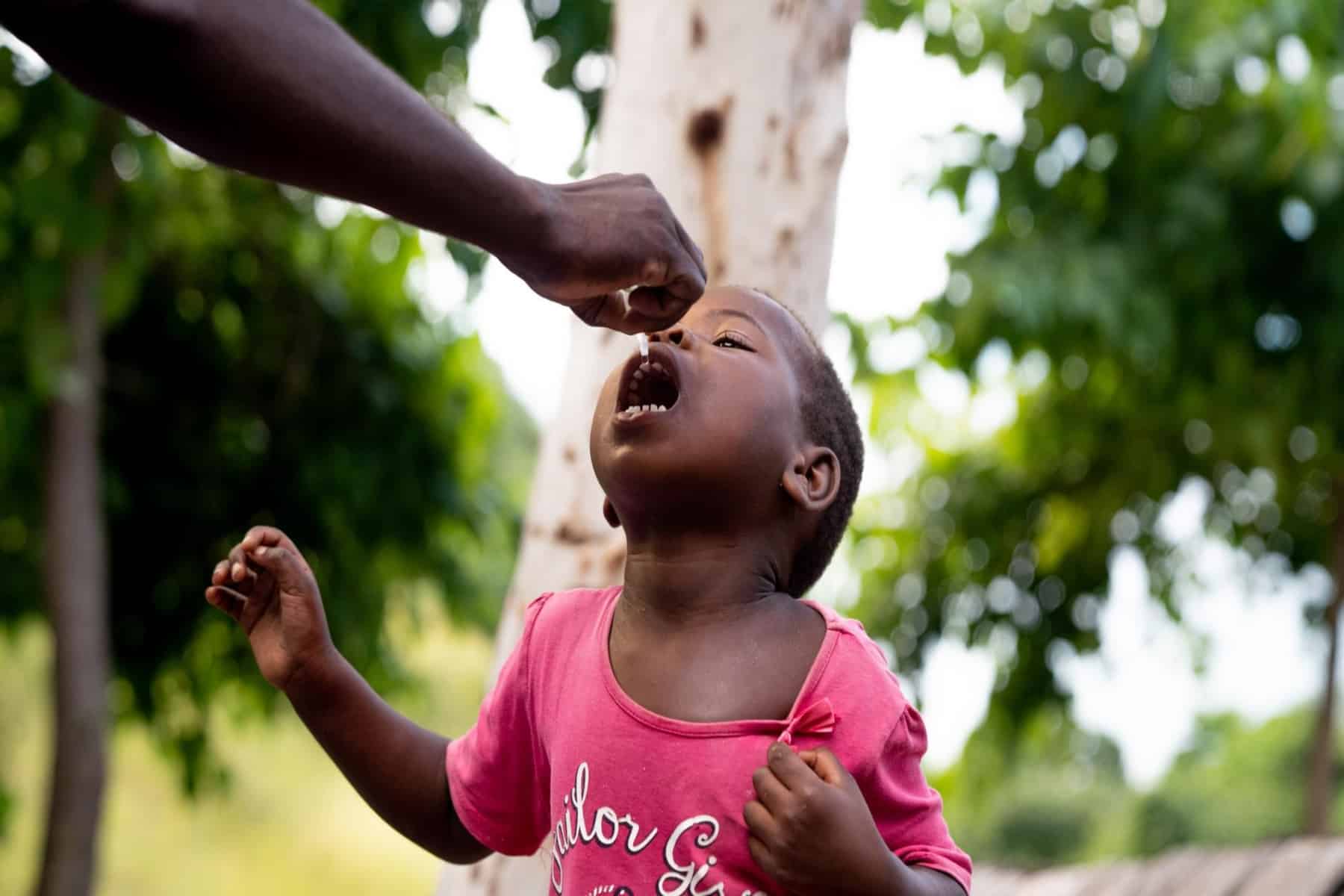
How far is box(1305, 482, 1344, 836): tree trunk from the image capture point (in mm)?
6848

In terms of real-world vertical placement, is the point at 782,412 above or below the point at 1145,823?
below

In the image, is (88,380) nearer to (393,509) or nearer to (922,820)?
(393,509)

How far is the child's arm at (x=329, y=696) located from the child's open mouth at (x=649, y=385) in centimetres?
44

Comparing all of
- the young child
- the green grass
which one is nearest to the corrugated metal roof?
the young child

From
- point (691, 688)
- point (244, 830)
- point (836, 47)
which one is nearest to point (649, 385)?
point (691, 688)

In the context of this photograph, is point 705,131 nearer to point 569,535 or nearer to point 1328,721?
point 569,535

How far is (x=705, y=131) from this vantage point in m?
2.91

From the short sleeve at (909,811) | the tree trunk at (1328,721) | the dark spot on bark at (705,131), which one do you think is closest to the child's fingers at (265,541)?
the short sleeve at (909,811)

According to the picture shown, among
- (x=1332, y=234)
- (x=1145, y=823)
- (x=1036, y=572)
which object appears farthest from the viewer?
→ (x=1145, y=823)

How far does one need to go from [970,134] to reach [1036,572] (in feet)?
7.63

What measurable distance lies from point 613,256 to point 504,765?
68 centimetres

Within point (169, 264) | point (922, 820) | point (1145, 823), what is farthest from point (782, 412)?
point (1145, 823)

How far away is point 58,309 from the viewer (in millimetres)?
5539

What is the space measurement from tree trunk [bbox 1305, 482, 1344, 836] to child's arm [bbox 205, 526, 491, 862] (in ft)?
19.6
